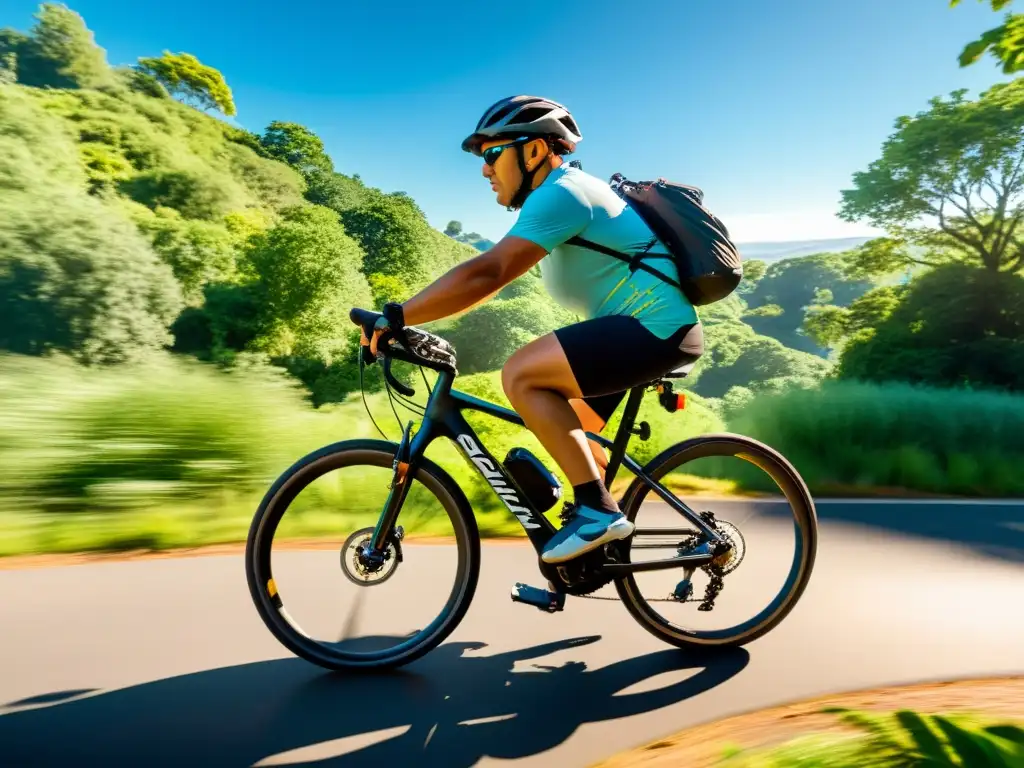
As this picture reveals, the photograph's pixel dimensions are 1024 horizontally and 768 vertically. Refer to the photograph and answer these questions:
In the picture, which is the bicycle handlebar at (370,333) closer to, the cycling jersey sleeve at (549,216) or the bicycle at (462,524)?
the bicycle at (462,524)

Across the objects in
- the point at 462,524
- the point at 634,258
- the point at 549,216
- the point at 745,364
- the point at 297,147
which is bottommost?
the point at 462,524

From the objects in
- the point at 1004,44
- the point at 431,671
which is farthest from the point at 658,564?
the point at 1004,44

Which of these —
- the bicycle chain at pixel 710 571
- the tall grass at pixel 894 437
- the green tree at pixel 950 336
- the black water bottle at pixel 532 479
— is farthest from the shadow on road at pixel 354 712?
the green tree at pixel 950 336

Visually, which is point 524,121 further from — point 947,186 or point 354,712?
point 947,186

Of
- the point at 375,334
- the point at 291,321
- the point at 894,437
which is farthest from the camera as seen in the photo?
the point at 291,321

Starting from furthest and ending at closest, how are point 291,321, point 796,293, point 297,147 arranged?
1. point 297,147
2. point 796,293
3. point 291,321

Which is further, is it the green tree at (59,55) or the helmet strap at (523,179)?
the green tree at (59,55)

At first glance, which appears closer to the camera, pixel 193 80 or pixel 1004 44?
pixel 1004 44

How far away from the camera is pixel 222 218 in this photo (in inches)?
935

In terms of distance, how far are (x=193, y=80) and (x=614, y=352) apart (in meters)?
41.3

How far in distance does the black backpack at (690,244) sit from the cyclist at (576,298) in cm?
3

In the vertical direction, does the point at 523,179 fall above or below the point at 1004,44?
below

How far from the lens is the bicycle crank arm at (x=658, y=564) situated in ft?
9.39

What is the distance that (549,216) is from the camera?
8.27 ft
